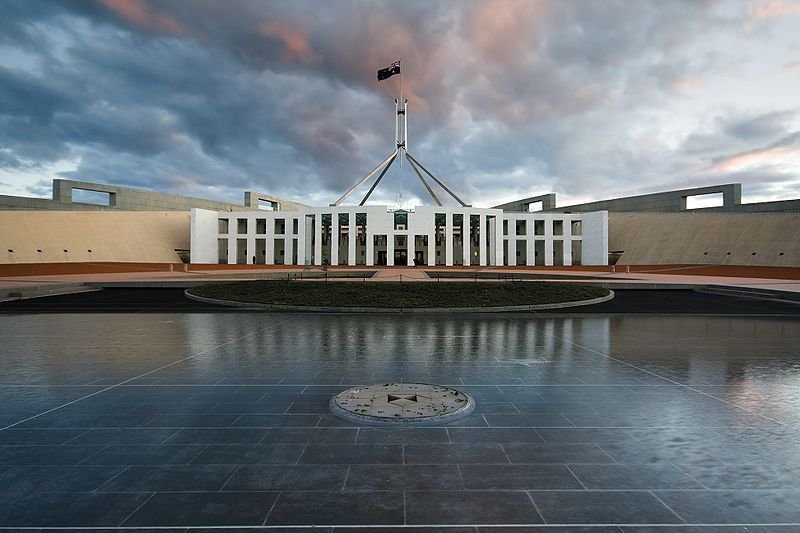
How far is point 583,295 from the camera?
18938 mm

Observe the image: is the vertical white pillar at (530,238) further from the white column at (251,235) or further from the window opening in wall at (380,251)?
the white column at (251,235)

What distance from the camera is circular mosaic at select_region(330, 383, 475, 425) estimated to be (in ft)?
16.5

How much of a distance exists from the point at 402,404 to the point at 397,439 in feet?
3.30

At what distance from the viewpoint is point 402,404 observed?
5523 mm

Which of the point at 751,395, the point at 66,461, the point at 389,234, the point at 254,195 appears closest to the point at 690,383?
the point at 751,395

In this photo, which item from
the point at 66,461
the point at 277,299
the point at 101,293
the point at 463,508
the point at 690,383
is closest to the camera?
the point at 463,508

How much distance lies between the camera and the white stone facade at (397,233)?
55.7 metres

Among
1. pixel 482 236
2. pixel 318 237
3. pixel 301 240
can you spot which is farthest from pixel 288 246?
pixel 482 236

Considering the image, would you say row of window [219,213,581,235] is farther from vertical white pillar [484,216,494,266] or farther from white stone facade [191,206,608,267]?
vertical white pillar [484,216,494,266]

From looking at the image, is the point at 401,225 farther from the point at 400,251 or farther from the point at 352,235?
the point at 400,251

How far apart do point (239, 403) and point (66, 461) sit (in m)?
1.95

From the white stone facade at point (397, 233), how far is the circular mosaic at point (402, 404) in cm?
4932

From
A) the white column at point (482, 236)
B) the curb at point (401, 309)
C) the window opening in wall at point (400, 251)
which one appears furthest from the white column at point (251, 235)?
the curb at point (401, 309)

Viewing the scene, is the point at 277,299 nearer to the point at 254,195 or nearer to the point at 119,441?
the point at 119,441
